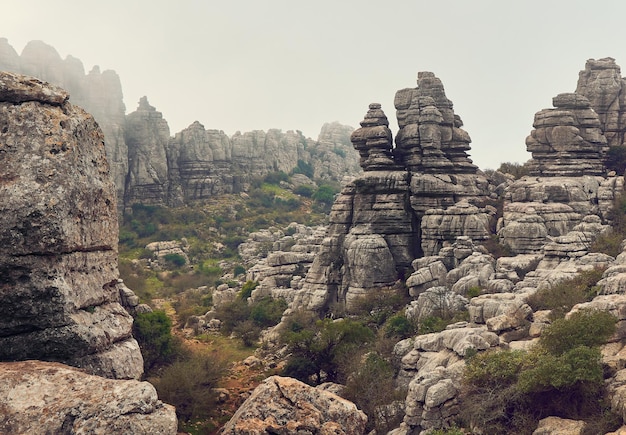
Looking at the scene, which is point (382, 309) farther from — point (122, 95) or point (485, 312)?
point (122, 95)

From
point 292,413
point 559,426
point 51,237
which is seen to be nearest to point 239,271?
point 559,426

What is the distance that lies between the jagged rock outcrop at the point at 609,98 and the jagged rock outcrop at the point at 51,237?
40617 mm

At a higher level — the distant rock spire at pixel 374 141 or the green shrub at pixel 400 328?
the distant rock spire at pixel 374 141

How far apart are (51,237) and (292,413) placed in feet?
18.3

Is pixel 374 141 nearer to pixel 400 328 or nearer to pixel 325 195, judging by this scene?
pixel 400 328

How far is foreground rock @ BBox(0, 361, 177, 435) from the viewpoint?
956cm

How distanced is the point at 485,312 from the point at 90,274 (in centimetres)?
1538

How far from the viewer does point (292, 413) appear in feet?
42.1

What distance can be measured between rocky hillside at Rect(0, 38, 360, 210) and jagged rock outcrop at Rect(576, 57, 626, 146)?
48.7m

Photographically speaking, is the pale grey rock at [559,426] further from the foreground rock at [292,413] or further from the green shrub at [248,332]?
the green shrub at [248,332]

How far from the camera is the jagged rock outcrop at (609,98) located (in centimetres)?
4509

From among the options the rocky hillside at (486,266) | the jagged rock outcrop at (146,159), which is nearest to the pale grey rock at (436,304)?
the rocky hillside at (486,266)

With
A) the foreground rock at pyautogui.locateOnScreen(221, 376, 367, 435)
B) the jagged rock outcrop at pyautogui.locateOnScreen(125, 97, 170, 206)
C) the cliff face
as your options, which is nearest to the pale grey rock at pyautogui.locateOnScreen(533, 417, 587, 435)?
the foreground rock at pyautogui.locateOnScreen(221, 376, 367, 435)

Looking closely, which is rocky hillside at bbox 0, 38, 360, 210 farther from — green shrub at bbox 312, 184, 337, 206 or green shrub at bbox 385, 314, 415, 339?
green shrub at bbox 385, 314, 415, 339
